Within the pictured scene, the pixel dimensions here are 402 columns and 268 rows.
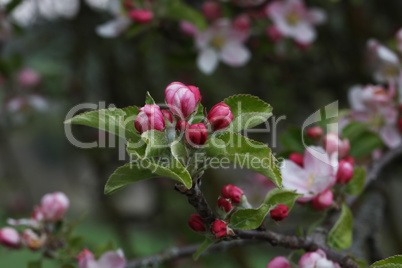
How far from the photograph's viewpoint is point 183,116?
0.64 meters

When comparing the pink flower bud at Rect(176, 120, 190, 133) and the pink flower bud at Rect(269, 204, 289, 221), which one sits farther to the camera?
the pink flower bud at Rect(269, 204, 289, 221)

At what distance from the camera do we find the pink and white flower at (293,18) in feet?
5.08

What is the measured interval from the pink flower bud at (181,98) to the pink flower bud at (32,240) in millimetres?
594

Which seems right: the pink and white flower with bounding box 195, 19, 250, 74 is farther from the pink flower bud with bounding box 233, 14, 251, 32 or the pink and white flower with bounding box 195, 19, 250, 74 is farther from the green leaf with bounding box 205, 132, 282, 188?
the green leaf with bounding box 205, 132, 282, 188

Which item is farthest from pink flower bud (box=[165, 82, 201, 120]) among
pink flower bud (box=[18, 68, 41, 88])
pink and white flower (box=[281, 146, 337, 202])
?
pink flower bud (box=[18, 68, 41, 88])

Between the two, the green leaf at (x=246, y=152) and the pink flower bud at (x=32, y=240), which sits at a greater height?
the green leaf at (x=246, y=152)

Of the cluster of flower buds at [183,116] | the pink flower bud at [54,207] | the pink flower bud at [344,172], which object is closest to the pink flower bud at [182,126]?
the cluster of flower buds at [183,116]

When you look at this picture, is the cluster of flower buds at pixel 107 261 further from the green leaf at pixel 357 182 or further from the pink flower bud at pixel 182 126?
the green leaf at pixel 357 182

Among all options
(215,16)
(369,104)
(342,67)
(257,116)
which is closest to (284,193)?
(257,116)

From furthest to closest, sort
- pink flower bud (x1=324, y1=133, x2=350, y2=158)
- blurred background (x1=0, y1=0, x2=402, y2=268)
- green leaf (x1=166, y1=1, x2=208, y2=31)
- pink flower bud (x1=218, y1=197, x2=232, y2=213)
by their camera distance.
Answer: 1. blurred background (x1=0, y1=0, x2=402, y2=268)
2. green leaf (x1=166, y1=1, x2=208, y2=31)
3. pink flower bud (x1=324, y1=133, x2=350, y2=158)
4. pink flower bud (x1=218, y1=197, x2=232, y2=213)

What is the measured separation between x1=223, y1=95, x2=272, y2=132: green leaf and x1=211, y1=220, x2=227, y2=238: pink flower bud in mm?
143

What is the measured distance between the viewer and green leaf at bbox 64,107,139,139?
604mm

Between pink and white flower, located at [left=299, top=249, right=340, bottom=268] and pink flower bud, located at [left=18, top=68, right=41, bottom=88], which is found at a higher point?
pink flower bud, located at [left=18, top=68, right=41, bottom=88]

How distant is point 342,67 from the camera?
6.56 ft
